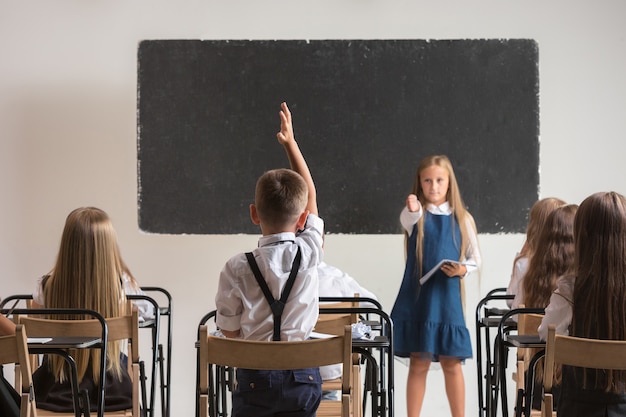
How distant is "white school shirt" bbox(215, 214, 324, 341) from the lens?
245cm

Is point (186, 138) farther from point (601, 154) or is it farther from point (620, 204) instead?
point (620, 204)

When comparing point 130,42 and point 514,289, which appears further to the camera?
point 130,42

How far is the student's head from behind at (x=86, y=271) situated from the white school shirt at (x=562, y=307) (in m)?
1.76

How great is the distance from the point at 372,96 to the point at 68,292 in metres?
2.44

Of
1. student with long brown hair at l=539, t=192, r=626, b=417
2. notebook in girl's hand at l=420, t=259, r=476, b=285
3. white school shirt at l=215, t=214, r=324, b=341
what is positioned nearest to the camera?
white school shirt at l=215, t=214, r=324, b=341

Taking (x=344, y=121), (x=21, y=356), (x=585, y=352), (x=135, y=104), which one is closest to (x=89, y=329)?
(x=21, y=356)

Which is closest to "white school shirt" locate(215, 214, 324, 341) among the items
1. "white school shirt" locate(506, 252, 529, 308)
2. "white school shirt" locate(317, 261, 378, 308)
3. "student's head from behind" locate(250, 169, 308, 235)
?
"student's head from behind" locate(250, 169, 308, 235)

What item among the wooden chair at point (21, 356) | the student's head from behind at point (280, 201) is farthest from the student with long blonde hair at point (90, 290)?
the student's head from behind at point (280, 201)

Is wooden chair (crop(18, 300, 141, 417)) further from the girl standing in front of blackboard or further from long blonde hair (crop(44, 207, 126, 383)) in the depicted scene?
the girl standing in front of blackboard

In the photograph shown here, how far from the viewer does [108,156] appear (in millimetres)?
5246

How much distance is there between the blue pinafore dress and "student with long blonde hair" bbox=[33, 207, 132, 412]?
1725 mm

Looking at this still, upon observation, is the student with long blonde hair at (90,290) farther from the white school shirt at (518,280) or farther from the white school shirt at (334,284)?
the white school shirt at (518,280)

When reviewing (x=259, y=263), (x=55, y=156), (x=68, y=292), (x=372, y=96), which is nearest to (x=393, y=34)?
(x=372, y=96)

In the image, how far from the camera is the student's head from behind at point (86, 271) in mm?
3447
